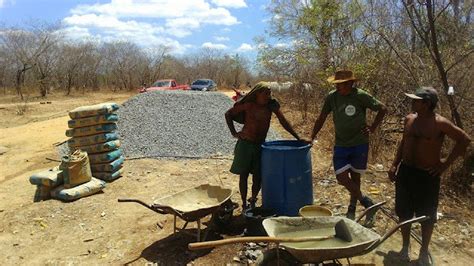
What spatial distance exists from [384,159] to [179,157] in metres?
3.96

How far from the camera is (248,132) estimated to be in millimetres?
4500

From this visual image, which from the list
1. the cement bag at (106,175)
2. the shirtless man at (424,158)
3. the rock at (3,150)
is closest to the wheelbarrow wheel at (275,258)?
the shirtless man at (424,158)

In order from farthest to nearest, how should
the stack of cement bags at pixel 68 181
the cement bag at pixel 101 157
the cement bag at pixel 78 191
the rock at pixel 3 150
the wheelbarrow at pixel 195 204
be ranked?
the rock at pixel 3 150, the cement bag at pixel 101 157, the stack of cement bags at pixel 68 181, the cement bag at pixel 78 191, the wheelbarrow at pixel 195 204

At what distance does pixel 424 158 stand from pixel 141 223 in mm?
3304

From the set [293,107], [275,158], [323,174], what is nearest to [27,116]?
[293,107]

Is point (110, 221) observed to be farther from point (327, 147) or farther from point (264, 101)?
point (327, 147)

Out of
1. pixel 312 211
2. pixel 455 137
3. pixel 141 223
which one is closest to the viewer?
pixel 455 137

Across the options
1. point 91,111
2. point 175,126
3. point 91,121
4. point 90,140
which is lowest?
point 175,126

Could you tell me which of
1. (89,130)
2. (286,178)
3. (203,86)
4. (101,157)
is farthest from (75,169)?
(203,86)

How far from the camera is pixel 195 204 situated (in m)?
4.50

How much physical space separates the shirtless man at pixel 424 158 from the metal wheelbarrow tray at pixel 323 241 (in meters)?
0.42

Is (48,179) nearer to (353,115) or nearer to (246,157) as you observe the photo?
(246,157)

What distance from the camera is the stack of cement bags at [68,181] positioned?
620 cm

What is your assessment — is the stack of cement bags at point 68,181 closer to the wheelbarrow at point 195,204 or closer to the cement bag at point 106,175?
the cement bag at point 106,175
